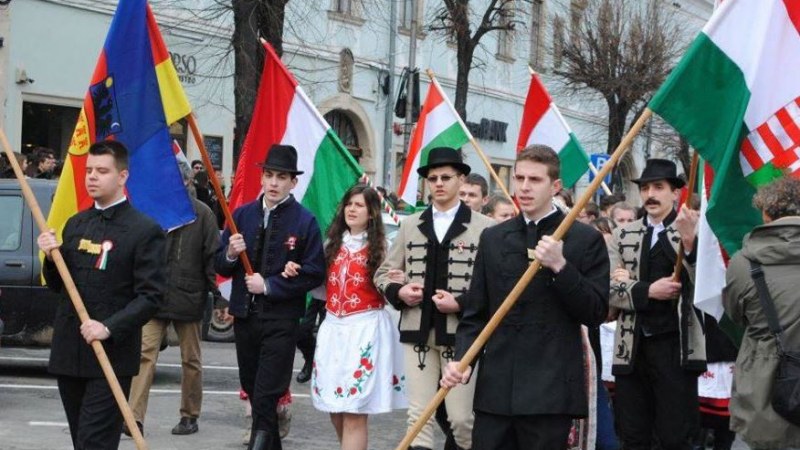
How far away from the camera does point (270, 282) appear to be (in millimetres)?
8344

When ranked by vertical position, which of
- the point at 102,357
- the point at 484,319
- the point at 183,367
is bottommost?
the point at 183,367

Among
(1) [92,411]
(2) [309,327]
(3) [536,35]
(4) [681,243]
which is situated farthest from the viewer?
(3) [536,35]

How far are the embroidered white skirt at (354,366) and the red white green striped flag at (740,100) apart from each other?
2522mm

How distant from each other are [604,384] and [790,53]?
3.74 metres

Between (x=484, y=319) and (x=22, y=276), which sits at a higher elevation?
(x=484, y=319)

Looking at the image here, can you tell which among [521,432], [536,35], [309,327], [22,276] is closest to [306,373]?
[309,327]

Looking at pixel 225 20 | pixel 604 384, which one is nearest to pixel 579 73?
pixel 225 20

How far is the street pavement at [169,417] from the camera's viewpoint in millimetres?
9445

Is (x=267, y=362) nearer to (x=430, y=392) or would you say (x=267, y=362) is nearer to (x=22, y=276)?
(x=430, y=392)

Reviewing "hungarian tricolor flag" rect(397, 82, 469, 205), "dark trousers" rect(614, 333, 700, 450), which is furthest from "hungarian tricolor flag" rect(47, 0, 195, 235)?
"hungarian tricolor flag" rect(397, 82, 469, 205)

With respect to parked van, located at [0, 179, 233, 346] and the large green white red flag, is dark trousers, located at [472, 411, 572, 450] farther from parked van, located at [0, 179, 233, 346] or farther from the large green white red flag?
parked van, located at [0, 179, 233, 346]

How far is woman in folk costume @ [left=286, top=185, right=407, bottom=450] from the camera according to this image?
8.20 m

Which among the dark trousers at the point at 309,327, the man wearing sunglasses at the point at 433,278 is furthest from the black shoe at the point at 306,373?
the man wearing sunglasses at the point at 433,278

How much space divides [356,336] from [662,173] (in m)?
2.10
